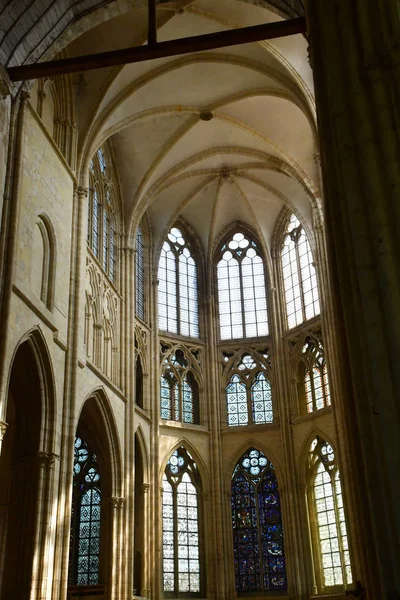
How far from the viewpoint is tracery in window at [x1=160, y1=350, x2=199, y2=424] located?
23.8 metres

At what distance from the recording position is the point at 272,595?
21766mm

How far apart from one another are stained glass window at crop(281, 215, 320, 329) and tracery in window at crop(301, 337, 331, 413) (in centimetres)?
107

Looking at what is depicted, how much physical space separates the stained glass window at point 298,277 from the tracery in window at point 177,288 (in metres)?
3.21

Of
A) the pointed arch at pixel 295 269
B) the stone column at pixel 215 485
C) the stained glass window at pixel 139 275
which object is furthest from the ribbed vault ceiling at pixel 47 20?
the stone column at pixel 215 485

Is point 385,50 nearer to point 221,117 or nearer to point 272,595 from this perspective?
point 221,117

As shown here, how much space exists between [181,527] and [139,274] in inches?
312

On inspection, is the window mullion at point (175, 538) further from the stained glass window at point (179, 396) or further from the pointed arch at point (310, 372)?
the pointed arch at point (310, 372)

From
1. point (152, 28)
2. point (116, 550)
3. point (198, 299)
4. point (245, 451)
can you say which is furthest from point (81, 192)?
point (245, 451)

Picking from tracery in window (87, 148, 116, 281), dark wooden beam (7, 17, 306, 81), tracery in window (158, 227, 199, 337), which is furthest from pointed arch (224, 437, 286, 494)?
dark wooden beam (7, 17, 306, 81)

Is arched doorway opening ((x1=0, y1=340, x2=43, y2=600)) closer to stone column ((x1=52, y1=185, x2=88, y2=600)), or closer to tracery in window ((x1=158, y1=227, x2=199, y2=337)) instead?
stone column ((x1=52, y1=185, x2=88, y2=600))

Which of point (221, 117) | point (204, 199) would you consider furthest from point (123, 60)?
point (204, 199)

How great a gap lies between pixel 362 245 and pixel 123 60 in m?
7.19

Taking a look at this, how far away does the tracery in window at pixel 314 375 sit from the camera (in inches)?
906

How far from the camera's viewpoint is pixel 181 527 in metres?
22.4
